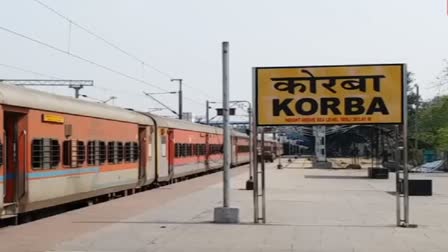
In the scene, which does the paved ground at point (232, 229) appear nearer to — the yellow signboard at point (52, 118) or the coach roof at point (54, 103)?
the yellow signboard at point (52, 118)

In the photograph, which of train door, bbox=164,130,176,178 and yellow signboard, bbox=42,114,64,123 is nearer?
yellow signboard, bbox=42,114,64,123

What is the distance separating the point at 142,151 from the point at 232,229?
41.2ft

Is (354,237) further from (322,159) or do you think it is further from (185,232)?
(322,159)

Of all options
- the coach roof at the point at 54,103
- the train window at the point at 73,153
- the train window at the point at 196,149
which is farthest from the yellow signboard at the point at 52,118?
the train window at the point at 196,149

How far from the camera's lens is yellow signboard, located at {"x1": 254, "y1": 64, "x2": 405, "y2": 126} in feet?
53.0

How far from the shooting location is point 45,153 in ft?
54.9

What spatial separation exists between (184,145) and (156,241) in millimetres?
23933

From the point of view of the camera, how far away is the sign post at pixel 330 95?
53.0 ft

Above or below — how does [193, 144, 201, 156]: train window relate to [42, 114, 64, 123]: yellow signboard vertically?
below

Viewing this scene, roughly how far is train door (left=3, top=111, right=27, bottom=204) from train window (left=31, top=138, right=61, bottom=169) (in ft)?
1.77

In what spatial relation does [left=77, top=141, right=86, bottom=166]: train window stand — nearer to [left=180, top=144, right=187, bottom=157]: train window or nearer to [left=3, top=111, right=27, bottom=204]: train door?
→ [left=3, top=111, right=27, bottom=204]: train door

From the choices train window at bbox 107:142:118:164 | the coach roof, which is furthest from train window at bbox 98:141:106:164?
the coach roof

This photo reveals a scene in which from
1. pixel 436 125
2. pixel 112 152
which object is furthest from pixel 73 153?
pixel 436 125

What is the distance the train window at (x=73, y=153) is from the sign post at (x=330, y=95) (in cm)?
478
